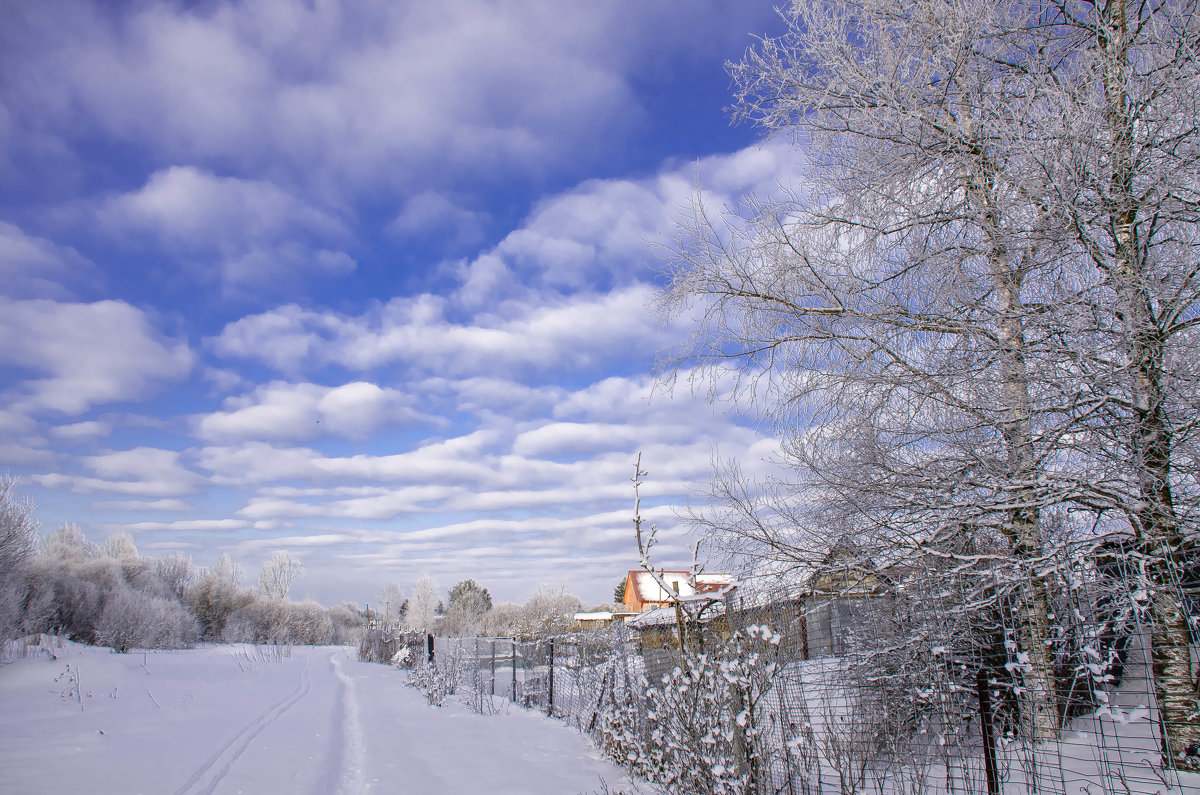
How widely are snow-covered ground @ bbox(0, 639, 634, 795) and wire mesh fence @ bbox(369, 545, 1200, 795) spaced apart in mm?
2132

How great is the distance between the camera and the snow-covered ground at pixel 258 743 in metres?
6.49

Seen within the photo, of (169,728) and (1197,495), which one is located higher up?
(1197,495)

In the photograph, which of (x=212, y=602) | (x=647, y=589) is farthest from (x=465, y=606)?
(x=647, y=589)

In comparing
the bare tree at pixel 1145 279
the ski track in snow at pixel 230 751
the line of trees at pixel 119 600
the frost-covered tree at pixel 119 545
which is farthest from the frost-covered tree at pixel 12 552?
the frost-covered tree at pixel 119 545

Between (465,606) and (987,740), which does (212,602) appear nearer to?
(465,606)

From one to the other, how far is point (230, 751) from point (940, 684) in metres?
8.37

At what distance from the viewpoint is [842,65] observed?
18.4 feet

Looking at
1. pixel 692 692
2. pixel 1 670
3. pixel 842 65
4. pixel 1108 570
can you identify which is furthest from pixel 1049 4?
pixel 1 670

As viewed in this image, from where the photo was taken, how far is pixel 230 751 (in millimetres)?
8156

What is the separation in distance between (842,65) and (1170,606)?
15.4ft

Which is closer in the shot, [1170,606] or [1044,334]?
[1170,606]

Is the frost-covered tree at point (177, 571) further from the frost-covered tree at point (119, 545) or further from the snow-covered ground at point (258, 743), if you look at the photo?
the snow-covered ground at point (258, 743)

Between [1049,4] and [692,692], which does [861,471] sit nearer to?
[692,692]

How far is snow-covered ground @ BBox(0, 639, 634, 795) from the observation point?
6488 mm
